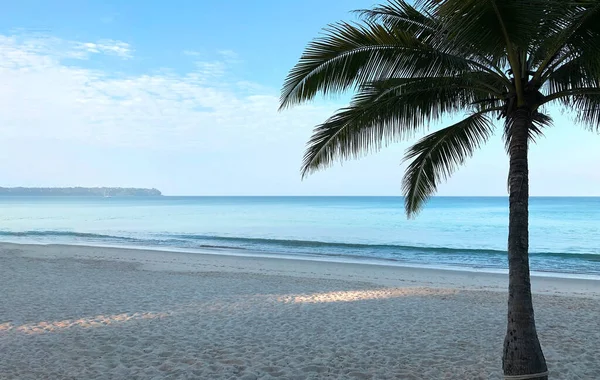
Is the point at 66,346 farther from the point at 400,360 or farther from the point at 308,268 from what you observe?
the point at 308,268

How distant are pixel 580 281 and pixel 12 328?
13.8m

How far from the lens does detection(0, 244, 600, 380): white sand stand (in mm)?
5449

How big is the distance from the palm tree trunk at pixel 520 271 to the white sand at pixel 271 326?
1.24 metres

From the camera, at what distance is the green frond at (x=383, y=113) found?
4.68 meters

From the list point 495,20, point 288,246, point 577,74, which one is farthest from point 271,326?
point 288,246

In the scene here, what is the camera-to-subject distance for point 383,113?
507cm

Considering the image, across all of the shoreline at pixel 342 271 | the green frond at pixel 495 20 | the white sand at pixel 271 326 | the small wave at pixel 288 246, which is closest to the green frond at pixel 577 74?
the green frond at pixel 495 20

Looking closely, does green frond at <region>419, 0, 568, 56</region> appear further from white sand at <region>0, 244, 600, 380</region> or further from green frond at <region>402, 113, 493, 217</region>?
white sand at <region>0, 244, 600, 380</region>

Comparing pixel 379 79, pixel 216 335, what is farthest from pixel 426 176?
pixel 216 335

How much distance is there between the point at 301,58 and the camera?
462cm

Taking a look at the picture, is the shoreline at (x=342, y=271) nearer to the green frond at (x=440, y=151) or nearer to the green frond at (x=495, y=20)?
the green frond at (x=440, y=151)

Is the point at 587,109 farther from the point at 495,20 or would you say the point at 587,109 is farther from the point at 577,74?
the point at 495,20

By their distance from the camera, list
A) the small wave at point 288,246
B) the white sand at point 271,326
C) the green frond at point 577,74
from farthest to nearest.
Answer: the small wave at point 288,246, the white sand at point 271,326, the green frond at point 577,74

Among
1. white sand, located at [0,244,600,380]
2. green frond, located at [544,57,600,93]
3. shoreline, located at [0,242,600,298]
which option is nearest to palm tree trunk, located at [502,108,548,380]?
green frond, located at [544,57,600,93]
